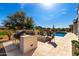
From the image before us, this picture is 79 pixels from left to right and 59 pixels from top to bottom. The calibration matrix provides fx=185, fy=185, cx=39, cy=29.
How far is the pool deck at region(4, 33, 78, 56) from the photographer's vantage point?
9.52 ft

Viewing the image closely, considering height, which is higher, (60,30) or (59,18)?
(59,18)

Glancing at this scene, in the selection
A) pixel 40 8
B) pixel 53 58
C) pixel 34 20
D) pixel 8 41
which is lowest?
pixel 53 58

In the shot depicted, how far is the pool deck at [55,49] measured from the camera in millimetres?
2900

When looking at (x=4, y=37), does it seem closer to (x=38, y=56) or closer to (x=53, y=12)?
(x=38, y=56)

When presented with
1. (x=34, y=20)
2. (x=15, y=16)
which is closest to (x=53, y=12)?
(x=34, y=20)

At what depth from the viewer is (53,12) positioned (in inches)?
114

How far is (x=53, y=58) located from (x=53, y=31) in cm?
43

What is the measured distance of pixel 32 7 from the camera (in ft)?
9.50

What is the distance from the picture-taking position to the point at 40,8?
2896 millimetres

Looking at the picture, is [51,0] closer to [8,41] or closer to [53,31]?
[53,31]

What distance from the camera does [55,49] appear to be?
293cm

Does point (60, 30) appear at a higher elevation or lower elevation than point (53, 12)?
lower

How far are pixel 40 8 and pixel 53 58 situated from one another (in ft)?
2.65

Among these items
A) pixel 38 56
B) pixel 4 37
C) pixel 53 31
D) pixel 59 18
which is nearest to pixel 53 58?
pixel 38 56
